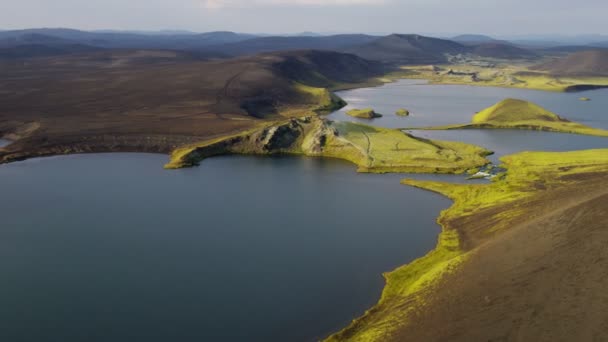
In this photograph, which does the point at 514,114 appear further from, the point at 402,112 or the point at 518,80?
the point at 518,80

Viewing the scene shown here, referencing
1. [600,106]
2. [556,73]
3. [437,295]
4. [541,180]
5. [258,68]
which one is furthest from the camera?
[556,73]

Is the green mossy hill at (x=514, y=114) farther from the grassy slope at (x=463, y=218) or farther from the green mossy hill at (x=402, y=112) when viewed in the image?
the grassy slope at (x=463, y=218)

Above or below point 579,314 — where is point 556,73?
above

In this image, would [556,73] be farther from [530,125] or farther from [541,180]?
[541,180]

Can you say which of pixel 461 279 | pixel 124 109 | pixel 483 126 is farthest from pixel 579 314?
Answer: pixel 124 109

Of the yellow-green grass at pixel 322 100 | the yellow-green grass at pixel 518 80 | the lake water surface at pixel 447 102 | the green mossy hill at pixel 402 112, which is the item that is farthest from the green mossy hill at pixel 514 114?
the yellow-green grass at pixel 518 80
